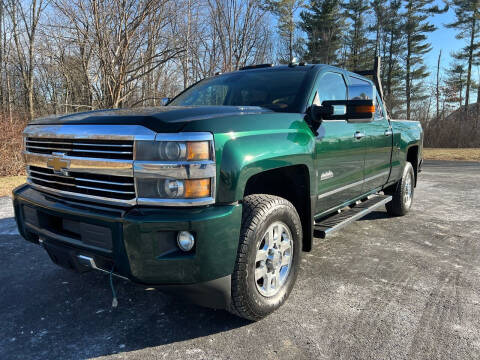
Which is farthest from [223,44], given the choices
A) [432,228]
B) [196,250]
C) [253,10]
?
[196,250]

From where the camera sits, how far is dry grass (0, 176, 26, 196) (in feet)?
23.9

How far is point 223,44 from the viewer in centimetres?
1547

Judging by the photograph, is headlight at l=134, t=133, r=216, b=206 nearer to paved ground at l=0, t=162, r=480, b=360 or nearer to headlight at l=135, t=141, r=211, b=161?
headlight at l=135, t=141, r=211, b=161

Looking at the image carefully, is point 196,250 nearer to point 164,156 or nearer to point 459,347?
point 164,156

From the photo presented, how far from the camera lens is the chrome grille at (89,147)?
2.05 metres

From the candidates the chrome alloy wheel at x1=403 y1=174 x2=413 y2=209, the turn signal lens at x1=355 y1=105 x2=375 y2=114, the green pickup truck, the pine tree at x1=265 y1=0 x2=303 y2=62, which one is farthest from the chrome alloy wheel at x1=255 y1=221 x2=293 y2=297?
the pine tree at x1=265 y1=0 x2=303 y2=62

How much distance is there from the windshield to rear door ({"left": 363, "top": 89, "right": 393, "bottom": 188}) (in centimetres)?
115

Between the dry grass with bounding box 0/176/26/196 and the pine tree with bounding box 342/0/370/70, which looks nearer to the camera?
the dry grass with bounding box 0/176/26/196

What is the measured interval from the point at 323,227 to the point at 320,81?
134 cm

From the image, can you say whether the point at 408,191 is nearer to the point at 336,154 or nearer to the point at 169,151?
the point at 336,154

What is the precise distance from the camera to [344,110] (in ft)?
9.78

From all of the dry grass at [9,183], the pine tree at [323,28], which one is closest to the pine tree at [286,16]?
the pine tree at [323,28]

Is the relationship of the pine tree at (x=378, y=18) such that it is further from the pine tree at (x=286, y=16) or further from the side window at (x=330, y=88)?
the side window at (x=330, y=88)

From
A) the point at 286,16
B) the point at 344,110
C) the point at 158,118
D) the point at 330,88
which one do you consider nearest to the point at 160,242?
the point at 158,118
